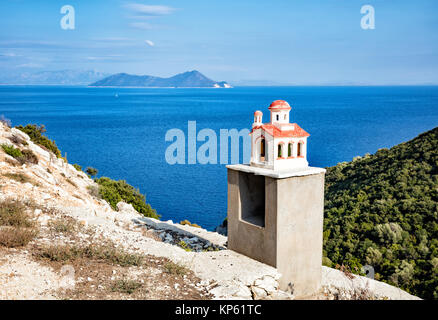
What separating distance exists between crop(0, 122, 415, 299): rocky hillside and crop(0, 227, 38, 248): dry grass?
0.02m

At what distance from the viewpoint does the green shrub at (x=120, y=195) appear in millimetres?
20030

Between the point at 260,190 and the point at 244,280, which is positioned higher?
the point at 260,190

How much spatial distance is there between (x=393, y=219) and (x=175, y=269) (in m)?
14.4

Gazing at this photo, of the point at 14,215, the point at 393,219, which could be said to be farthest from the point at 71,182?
the point at 393,219

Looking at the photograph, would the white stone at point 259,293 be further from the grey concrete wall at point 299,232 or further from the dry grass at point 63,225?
the dry grass at point 63,225

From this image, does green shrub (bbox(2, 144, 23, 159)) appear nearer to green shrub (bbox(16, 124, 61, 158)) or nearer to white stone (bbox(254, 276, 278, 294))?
green shrub (bbox(16, 124, 61, 158))

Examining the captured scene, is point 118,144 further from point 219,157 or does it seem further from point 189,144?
point 219,157

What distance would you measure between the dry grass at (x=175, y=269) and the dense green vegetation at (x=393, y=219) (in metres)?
8.34

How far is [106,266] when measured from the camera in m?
8.09

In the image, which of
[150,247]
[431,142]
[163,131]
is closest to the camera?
[150,247]
